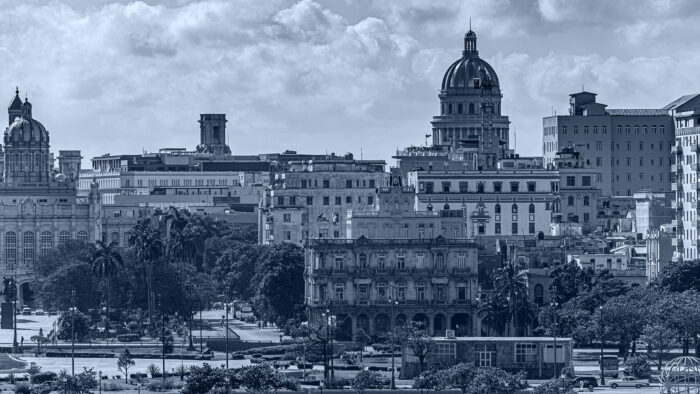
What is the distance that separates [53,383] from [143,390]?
8020mm

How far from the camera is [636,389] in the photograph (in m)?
197

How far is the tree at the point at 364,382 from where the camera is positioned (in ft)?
624

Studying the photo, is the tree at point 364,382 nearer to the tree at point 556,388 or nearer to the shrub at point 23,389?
the tree at point 556,388

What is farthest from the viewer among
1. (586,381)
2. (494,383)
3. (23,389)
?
(586,381)

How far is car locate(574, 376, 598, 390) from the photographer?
196125mm

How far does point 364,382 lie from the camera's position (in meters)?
191

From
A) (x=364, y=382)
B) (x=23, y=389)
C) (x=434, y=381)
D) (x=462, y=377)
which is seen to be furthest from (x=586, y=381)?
(x=23, y=389)

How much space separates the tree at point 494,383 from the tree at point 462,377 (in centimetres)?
136

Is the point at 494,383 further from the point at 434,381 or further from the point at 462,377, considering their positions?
the point at 434,381

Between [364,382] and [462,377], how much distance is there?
22.3ft

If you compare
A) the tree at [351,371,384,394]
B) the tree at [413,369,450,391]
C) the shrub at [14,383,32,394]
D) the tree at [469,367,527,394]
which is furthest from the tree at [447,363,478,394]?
the shrub at [14,383,32,394]

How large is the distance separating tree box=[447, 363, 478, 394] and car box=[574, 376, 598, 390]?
8.61 m

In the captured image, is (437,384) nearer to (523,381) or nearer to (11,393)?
(523,381)

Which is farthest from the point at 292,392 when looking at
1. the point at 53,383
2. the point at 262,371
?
the point at 53,383
